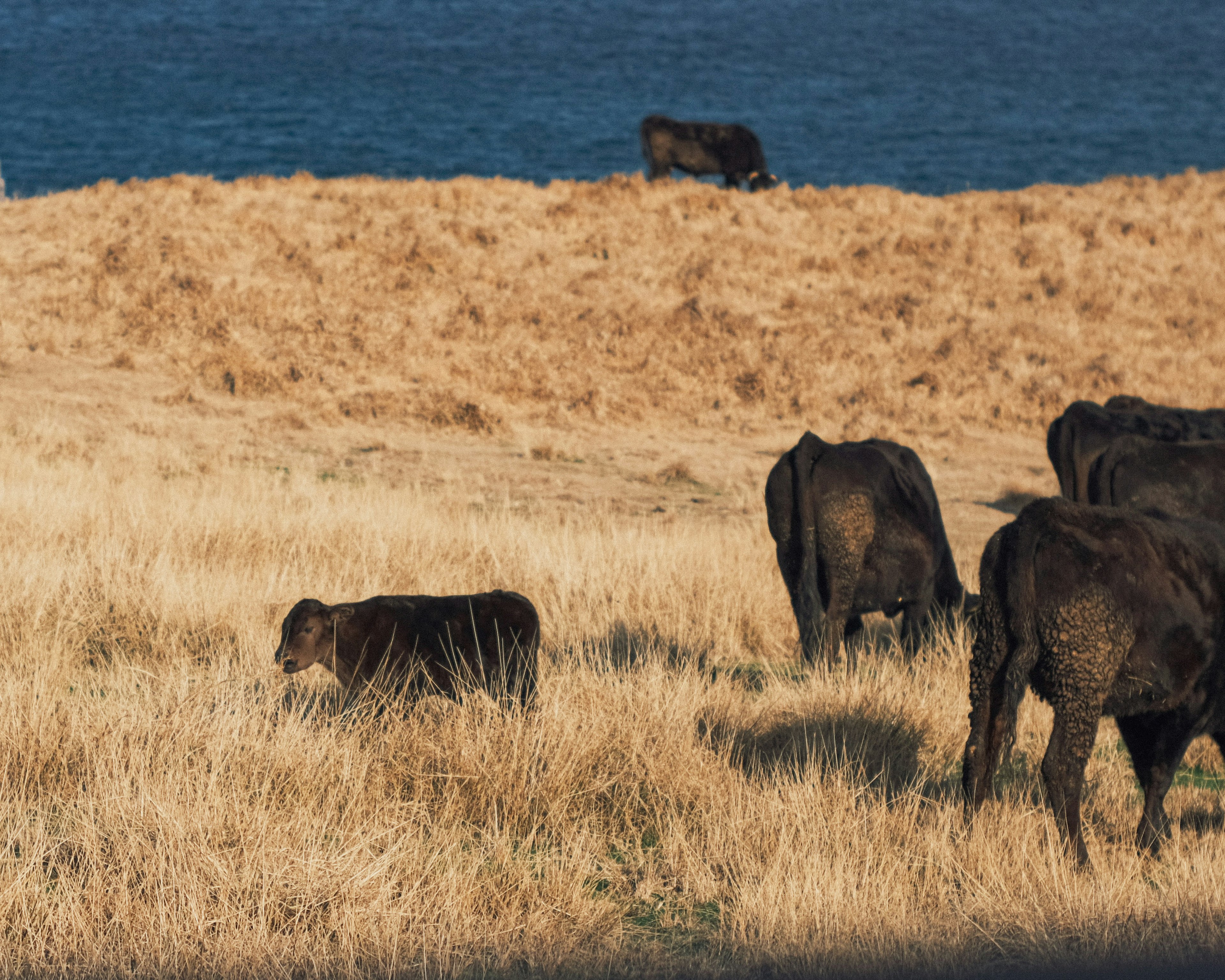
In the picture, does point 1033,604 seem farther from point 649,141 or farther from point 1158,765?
point 649,141

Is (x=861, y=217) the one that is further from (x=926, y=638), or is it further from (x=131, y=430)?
(x=926, y=638)

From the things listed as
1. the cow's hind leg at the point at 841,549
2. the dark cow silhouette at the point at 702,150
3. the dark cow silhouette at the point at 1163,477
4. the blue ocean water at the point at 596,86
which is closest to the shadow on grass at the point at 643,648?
the cow's hind leg at the point at 841,549

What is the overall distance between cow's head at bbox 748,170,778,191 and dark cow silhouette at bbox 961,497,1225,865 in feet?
71.3

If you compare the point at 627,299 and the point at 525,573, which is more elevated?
the point at 525,573

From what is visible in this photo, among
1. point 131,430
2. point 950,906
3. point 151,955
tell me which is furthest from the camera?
point 131,430

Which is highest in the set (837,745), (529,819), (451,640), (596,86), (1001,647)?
(1001,647)

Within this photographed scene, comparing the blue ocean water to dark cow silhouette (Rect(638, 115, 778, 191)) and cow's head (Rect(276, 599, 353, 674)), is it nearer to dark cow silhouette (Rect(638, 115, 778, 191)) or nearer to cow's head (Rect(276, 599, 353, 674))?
dark cow silhouette (Rect(638, 115, 778, 191))

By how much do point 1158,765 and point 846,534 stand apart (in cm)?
248

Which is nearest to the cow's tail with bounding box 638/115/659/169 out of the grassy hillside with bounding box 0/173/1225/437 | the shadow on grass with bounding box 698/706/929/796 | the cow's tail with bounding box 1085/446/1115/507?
the grassy hillside with bounding box 0/173/1225/437

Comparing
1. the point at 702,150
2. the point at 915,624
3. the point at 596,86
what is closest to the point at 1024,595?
the point at 915,624

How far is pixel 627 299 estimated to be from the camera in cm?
2080

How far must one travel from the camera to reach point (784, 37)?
108250 mm

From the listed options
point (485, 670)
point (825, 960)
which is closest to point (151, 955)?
point (825, 960)

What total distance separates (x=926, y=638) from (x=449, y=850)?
396 cm
